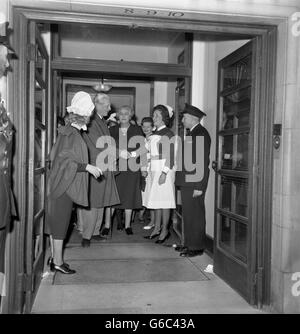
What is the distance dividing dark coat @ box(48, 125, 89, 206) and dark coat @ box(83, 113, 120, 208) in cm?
91

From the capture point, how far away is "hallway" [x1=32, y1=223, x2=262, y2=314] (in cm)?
281

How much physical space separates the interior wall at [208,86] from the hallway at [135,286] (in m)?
0.64

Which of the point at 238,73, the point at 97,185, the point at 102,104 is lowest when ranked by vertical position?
the point at 97,185

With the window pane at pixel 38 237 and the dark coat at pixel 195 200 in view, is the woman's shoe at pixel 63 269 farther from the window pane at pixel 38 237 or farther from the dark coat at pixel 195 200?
the dark coat at pixel 195 200

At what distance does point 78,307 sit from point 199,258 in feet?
5.65

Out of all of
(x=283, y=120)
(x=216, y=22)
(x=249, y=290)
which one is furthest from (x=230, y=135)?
(x=249, y=290)

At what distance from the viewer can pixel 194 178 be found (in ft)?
13.1

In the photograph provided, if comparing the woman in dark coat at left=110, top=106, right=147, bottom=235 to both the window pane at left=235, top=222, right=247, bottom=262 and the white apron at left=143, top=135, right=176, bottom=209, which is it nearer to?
the white apron at left=143, top=135, right=176, bottom=209

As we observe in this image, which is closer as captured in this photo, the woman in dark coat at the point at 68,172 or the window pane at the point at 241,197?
the window pane at the point at 241,197

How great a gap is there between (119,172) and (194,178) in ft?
4.42

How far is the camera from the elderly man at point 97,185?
430 centimetres

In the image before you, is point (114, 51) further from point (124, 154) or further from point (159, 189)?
point (159, 189)

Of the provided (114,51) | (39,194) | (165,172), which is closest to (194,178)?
(165,172)

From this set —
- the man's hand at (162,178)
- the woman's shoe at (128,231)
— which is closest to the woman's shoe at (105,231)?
the woman's shoe at (128,231)
